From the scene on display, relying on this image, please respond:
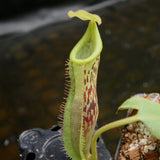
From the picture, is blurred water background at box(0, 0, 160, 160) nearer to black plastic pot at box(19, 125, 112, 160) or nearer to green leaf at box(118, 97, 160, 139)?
black plastic pot at box(19, 125, 112, 160)

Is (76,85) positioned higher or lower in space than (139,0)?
lower

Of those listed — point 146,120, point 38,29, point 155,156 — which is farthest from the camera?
point 38,29

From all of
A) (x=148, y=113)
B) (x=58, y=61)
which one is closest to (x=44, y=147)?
(x=148, y=113)

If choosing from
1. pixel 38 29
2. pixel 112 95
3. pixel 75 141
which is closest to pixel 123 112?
pixel 112 95

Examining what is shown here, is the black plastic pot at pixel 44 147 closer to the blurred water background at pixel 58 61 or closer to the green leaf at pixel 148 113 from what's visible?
the green leaf at pixel 148 113

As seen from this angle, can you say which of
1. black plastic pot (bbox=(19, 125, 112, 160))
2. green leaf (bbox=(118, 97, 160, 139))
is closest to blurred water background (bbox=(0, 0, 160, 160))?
black plastic pot (bbox=(19, 125, 112, 160))

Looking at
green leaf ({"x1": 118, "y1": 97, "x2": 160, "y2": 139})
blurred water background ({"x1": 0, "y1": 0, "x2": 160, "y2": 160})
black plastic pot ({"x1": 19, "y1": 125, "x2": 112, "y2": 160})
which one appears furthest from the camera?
blurred water background ({"x1": 0, "y1": 0, "x2": 160, "y2": 160})

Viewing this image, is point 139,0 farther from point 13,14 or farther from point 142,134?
point 142,134
